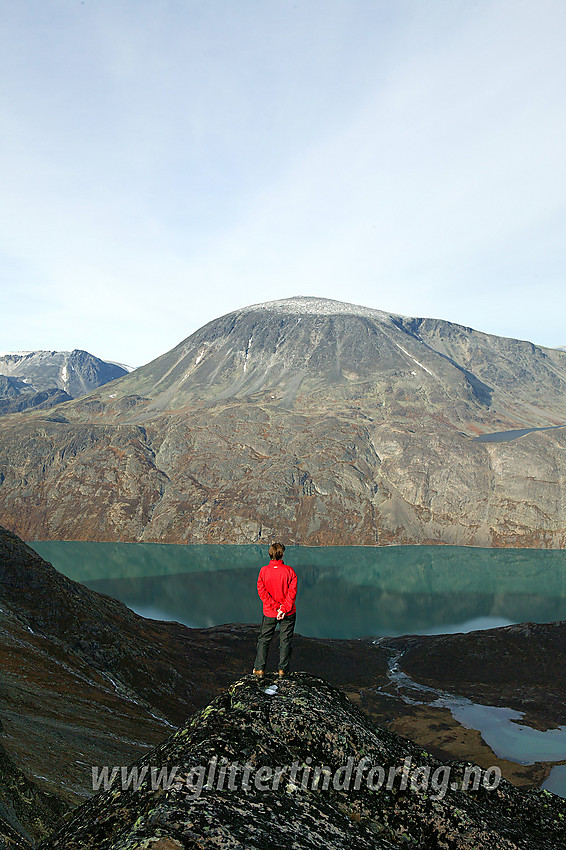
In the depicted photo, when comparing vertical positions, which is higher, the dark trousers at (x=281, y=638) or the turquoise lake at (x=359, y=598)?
the dark trousers at (x=281, y=638)

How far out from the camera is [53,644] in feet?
154

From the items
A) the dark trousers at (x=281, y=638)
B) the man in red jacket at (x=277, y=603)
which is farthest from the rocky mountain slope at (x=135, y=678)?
the man in red jacket at (x=277, y=603)

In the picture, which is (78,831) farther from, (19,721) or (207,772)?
(19,721)

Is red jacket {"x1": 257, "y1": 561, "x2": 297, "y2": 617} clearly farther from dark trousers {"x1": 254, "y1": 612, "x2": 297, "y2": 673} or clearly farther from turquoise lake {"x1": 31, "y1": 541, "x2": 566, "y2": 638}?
turquoise lake {"x1": 31, "y1": 541, "x2": 566, "y2": 638}

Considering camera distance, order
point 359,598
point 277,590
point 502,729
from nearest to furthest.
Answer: point 277,590
point 502,729
point 359,598

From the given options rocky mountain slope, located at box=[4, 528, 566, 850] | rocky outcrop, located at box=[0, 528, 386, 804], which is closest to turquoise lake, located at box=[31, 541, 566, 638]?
rocky mountain slope, located at box=[4, 528, 566, 850]

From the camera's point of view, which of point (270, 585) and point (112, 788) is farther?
point (270, 585)

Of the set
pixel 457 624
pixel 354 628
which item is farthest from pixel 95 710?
pixel 457 624

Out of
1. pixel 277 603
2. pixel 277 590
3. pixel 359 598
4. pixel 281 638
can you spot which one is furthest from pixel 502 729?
pixel 359 598

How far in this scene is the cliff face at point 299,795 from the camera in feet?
18.8

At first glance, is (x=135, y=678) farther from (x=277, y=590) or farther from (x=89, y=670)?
(x=277, y=590)

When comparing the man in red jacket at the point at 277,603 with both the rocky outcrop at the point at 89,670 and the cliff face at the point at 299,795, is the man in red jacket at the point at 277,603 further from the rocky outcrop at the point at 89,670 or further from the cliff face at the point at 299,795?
the rocky outcrop at the point at 89,670

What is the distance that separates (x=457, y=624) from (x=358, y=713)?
156244mm

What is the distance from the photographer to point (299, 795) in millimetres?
7016
